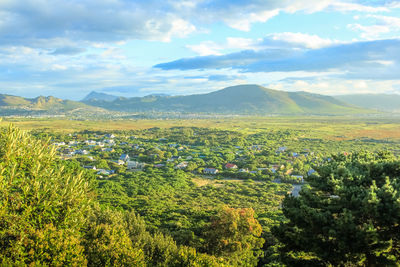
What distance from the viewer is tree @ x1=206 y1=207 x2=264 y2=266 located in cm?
1509

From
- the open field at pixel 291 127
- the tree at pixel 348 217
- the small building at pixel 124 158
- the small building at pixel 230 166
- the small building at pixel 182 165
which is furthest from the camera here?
the open field at pixel 291 127

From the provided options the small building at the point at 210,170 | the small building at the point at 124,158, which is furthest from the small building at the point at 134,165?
the small building at the point at 210,170

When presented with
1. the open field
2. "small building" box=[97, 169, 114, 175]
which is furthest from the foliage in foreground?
the open field

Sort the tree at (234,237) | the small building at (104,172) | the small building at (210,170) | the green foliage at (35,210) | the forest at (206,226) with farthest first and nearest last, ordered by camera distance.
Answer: the small building at (210,170), the small building at (104,172), the tree at (234,237), the green foliage at (35,210), the forest at (206,226)

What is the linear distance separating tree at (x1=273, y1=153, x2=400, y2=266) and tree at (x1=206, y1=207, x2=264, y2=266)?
3974 millimetres

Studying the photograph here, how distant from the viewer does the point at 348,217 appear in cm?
935

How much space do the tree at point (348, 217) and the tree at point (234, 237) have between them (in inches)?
156

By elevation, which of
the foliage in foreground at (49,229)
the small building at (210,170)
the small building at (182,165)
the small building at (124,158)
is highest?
the foliage in foreground at (49,229)

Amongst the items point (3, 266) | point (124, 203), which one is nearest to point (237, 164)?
point (124, 203)

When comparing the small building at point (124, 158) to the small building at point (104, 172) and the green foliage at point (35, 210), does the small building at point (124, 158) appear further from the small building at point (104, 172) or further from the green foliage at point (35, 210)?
the green foliage at point (35, 210)

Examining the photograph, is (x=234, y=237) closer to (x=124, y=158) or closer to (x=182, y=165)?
(x=182, y=165)

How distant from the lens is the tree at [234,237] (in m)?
15.1

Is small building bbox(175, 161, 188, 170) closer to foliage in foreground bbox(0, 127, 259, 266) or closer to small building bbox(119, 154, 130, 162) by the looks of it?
small building bbox(119, 154, 130, 162)

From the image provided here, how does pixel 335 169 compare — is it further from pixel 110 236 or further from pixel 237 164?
pixel 237 164
